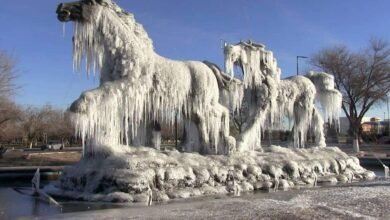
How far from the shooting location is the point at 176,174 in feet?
54.2

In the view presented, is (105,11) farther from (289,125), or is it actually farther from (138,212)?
(289,125)

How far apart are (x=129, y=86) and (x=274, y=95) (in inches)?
356

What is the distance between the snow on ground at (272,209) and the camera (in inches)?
461

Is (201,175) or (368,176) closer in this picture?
(201,175)

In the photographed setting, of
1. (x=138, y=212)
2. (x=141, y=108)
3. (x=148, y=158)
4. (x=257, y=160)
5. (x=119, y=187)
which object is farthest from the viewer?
(x=257, y=160)

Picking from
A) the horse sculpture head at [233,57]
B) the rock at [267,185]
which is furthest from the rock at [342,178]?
the horse sculpture head at [233,57]

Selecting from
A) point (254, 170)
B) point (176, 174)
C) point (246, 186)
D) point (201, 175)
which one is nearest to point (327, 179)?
point (254, 170)

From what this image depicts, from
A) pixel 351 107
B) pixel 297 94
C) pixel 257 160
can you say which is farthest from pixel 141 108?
A: pixel 351 107

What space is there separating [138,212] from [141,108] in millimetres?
5640

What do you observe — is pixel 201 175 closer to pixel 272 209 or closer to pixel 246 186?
pixel 246 186

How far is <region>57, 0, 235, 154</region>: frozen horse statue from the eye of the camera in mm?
16531

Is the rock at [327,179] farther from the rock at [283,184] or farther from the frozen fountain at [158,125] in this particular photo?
the rock at [283,184]

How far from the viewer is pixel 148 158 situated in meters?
16.3

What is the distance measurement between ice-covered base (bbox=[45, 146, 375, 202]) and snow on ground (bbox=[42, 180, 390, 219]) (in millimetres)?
1275
